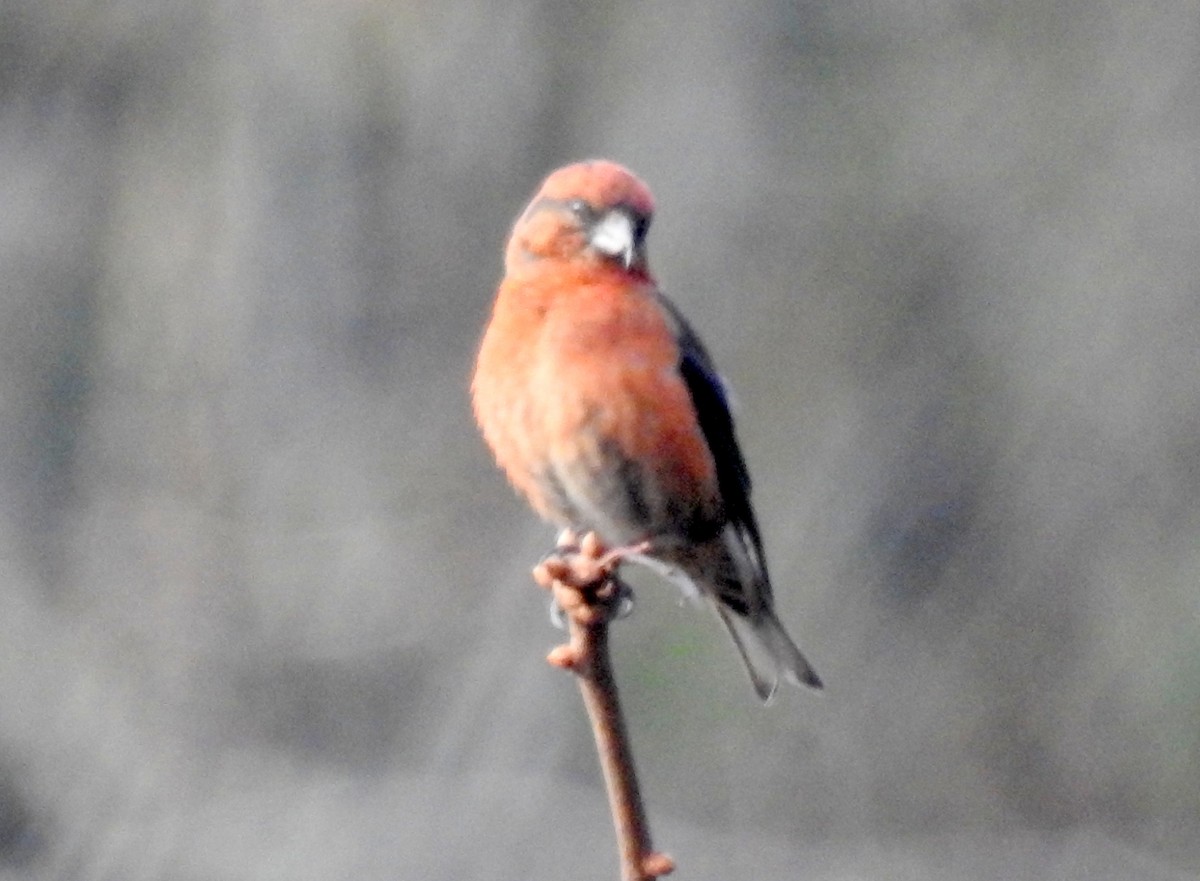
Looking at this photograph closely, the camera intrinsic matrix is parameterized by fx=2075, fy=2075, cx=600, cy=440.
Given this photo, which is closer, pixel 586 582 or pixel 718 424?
pixel 586 582

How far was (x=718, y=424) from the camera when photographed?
155 inches

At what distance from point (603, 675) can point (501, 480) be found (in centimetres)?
573

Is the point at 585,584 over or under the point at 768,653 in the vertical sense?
under

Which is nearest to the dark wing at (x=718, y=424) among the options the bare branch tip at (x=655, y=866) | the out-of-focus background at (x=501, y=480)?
the bare branch tip at (x=655, y=866)

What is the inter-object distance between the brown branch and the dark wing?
1.45m

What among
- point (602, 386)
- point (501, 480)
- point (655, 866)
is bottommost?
point (655, 866)

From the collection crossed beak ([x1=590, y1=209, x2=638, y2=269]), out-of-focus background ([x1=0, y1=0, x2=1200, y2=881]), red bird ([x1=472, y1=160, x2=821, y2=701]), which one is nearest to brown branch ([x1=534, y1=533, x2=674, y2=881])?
red bird ([x1=472, y1=160, x2=821, y2=701])

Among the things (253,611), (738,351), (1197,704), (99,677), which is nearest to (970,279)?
(738,351)

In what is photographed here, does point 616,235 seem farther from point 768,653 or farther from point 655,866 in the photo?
point 655,866

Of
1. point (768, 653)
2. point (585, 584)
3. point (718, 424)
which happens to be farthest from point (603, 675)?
point (768, 653)

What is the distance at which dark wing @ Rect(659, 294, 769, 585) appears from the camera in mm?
3859

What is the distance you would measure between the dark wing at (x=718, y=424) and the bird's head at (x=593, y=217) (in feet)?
0.52

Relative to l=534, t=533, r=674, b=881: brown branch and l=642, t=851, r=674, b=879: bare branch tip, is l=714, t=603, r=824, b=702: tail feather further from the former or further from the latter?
l=642, t=851, r=674, b=879: bare branch tip

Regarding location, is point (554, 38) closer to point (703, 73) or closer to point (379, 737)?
point (703, 73)
